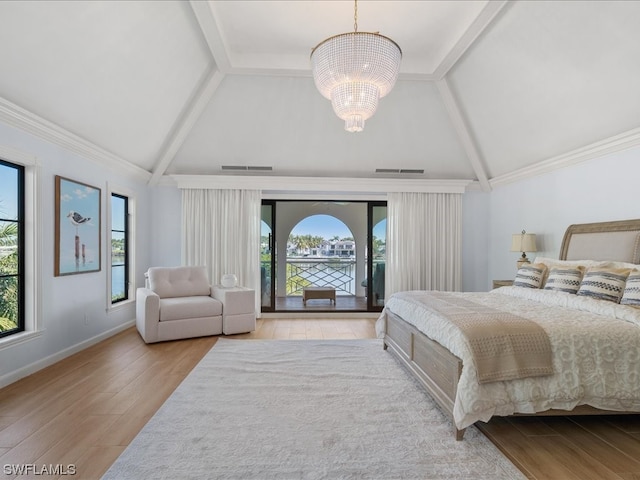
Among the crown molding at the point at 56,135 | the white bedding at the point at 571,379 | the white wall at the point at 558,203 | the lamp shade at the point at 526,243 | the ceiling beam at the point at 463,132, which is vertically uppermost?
the ceiling beam at the point at 463,132

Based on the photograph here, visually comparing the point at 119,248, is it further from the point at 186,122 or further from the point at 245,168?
the point at 245,168

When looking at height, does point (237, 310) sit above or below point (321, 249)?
below

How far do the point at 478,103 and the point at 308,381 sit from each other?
13.4ft

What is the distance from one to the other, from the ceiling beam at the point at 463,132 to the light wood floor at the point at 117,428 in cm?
406

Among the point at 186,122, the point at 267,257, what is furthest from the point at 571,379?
the point at 186,122

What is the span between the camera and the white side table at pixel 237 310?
4.95 meters

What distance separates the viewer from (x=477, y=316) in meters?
2.64

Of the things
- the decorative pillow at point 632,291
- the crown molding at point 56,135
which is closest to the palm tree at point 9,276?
the crown molding at point 56,135

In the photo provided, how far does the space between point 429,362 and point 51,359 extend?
360cm

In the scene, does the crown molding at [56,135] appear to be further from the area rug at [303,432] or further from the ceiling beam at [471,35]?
the ceiling beam at [471,35]

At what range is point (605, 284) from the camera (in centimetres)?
313

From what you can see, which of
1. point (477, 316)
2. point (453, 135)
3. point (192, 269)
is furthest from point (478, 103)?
point (192, 269)

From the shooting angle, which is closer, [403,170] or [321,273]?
[403,170]

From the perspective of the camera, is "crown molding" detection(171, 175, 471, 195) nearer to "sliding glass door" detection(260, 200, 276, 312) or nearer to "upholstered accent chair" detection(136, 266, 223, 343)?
"sliding glass door" detection(260, 200, 276, 312)
